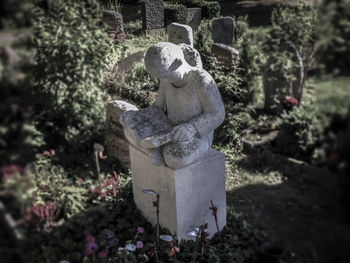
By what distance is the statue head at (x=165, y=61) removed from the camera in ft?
8.57

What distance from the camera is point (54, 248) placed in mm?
2869

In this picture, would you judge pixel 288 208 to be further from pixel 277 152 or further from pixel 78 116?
pixel 78 116

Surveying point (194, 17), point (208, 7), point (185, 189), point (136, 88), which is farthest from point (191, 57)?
point (208, 7)

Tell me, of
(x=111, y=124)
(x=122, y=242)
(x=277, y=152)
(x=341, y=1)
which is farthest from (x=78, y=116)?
(x=341, y=1)

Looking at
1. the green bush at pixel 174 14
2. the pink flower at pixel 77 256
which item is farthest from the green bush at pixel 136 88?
the pink flower at pixel 77 256

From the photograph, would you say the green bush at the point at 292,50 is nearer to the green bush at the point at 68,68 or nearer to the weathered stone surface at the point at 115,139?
the green bush at the point at 68,68

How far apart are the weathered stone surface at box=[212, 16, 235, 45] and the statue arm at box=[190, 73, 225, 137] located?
3.25m

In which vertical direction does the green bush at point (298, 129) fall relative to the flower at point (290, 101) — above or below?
below

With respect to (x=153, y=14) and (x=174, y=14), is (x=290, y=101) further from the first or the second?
(x=153, y=14)

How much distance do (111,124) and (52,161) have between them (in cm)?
112

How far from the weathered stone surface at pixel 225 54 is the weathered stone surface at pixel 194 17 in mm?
659

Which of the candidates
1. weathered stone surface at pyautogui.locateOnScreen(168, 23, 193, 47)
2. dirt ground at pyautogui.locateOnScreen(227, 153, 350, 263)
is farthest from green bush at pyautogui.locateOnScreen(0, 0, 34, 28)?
weathered stone surface at pyautogui.locateOnScreen(168, 23, 193, 47)

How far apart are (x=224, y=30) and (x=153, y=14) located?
1.25 meters

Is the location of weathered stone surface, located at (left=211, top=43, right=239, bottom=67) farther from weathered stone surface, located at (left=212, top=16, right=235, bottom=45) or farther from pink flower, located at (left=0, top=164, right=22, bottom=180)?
pink flower, located at (left=0, top=164, right=22, bottom=180)
